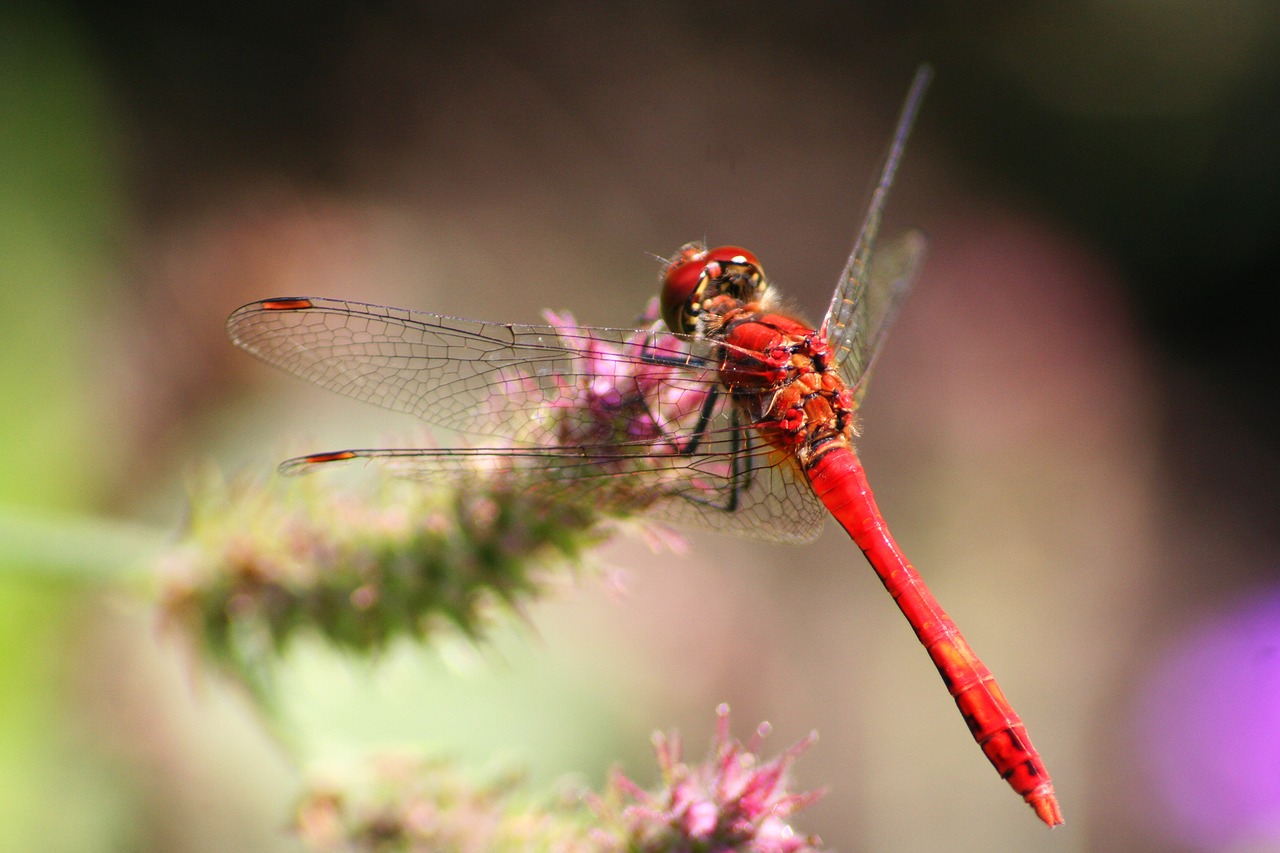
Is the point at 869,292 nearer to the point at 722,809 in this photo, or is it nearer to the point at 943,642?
the point at 943,642

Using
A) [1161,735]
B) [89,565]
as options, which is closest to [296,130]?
[89,565]

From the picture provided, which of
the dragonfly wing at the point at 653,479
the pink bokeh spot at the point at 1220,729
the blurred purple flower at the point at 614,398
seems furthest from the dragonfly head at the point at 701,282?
the pink bokeh spot at the point at 1220,729

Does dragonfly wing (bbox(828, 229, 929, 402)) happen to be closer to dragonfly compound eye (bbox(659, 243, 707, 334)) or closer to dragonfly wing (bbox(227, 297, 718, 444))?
dragonfly compound eye (bbox(659, 243, 707, 334))

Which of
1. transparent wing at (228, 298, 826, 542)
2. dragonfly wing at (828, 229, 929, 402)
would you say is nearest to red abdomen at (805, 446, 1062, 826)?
transparent wing at (228, 298, 826, 542)

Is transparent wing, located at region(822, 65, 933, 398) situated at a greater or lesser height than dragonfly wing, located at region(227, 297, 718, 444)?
greater

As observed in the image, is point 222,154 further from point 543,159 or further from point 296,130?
point 543,159

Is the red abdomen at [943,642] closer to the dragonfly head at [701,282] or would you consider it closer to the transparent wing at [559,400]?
the transparent wing at [559,400]

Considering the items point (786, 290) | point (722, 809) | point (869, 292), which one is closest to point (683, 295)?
point (869, 292)
